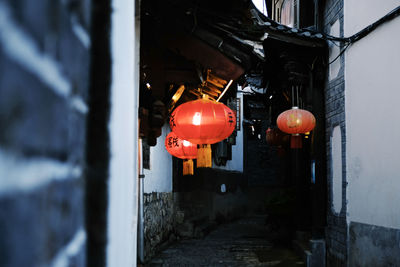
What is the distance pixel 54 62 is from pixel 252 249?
12.6 meters

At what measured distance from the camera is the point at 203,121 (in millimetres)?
7273

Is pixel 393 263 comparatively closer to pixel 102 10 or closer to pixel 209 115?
pixel 209 115

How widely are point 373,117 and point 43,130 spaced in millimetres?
8060

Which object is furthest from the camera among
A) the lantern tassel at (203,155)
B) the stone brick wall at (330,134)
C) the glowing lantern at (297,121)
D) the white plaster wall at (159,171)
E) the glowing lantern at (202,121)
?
the white plaster wall at (159,171)

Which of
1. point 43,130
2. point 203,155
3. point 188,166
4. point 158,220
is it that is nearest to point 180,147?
point 188,166

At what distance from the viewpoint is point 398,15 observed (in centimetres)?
711

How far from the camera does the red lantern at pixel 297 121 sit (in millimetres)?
9578

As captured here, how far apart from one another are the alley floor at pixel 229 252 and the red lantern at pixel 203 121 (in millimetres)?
4368

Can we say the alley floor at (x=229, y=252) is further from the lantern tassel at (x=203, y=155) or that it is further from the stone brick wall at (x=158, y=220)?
the lantern tassel at (x=203, y=155)

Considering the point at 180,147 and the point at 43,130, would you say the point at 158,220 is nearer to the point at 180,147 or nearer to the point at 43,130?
the point at 180,147

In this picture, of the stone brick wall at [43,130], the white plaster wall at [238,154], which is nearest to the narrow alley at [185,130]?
the stone brick wall at [43,130]

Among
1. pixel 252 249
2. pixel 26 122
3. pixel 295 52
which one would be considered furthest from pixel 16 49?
pixel 252 249

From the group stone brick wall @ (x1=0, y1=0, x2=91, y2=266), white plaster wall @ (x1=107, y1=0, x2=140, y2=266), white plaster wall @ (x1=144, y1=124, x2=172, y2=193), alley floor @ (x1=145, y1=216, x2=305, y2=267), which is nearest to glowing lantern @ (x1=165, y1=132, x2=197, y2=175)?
white plaster wall @ (x1=144, y1=124, x2=172, y2=193)

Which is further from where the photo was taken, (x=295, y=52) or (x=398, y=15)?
(x=295, y=52)
